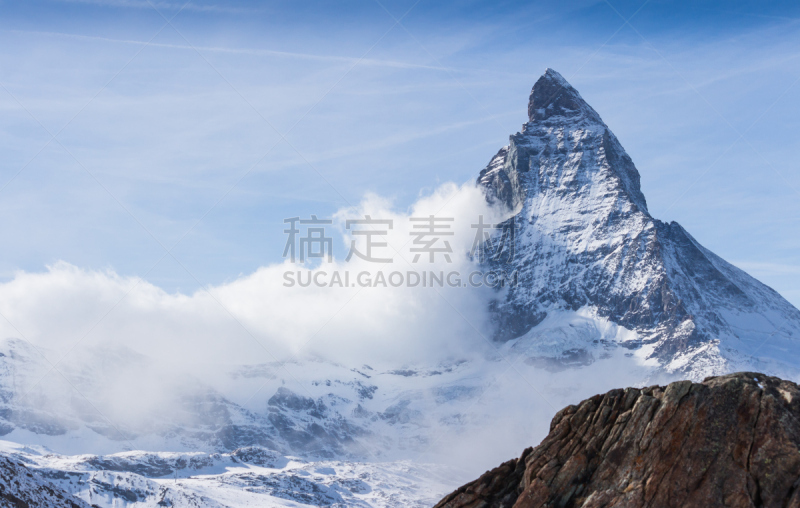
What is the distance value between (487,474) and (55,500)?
8155cm

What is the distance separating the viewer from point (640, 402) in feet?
158

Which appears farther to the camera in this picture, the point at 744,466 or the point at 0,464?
the point at 0,464

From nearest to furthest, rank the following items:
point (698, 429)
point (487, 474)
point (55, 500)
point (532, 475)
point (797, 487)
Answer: point (797, 487) < point (698, 429) < point (532, 475) < point (487, 474) < point (55, 500)

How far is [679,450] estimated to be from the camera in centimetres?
4597

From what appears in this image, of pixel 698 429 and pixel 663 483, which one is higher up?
pixel 698 429

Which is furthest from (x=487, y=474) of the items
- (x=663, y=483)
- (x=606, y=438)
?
(x=663, y=483)

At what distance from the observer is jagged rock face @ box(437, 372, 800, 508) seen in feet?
145

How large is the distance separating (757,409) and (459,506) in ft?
61.7

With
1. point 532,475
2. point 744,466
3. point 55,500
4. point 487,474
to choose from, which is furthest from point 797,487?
point 55,500

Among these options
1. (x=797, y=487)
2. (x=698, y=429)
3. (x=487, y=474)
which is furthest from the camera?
(x=487, y=474)

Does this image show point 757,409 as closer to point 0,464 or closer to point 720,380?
point 720,380

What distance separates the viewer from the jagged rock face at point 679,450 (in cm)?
4431

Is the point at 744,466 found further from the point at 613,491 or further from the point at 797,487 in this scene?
the point at 613,491

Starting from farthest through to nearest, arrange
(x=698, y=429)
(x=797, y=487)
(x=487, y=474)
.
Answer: (x=487, y=474) < (x=698, y=429) < (x=797, y=487)
